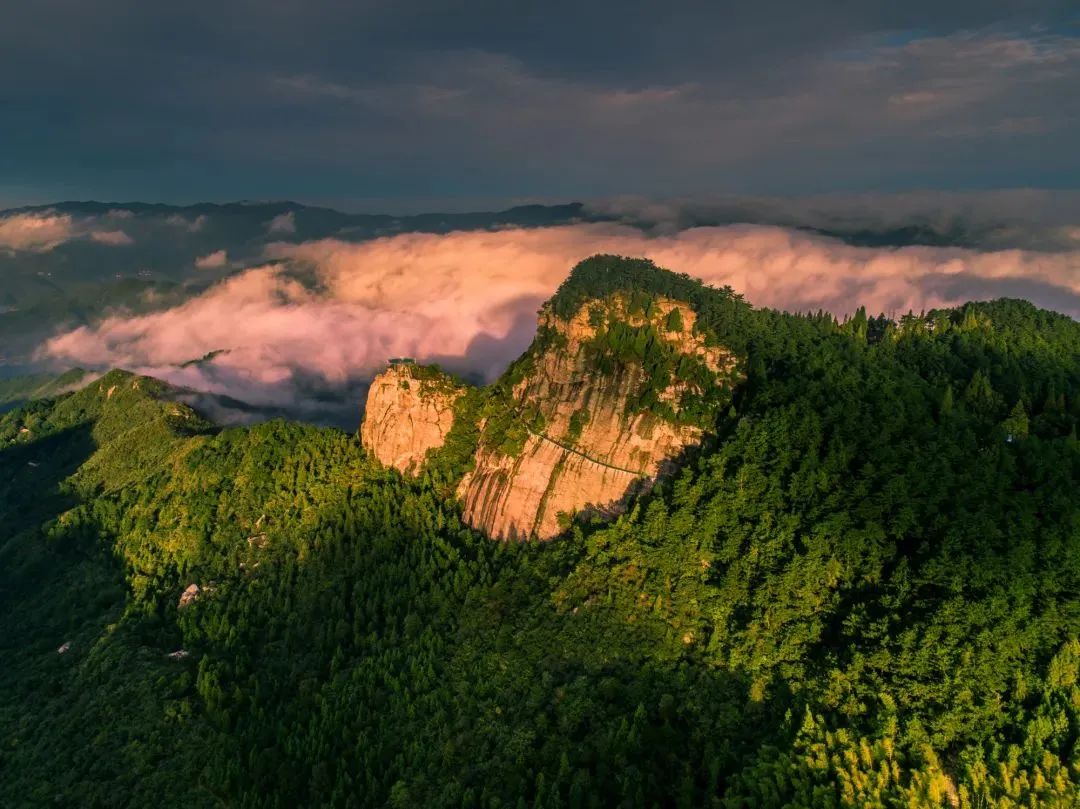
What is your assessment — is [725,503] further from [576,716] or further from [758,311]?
[758,311]

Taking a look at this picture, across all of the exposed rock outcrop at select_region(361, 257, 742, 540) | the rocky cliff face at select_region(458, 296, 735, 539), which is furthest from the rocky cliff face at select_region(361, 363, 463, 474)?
the rocky cliff face at select_region(458, 296, 735, 539)

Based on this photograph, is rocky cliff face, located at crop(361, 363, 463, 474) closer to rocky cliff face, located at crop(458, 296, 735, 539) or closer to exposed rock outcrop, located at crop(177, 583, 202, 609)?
rocky cliff face, located at crop(458, 296, 735, 539)

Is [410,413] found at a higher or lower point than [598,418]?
lower

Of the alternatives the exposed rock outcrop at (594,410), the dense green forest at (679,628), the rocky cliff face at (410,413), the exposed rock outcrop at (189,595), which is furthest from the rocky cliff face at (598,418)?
the exposed rock outcrop at (189,595)

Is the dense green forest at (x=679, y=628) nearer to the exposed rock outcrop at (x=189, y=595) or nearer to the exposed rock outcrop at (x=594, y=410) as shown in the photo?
the exposed rock outcrop at (x=189, y=595)

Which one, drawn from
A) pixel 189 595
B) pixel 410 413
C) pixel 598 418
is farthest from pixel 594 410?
pixel 189 595

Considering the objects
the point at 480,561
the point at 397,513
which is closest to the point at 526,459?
the point at 480,561

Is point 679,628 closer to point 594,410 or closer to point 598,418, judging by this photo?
point 598,418
